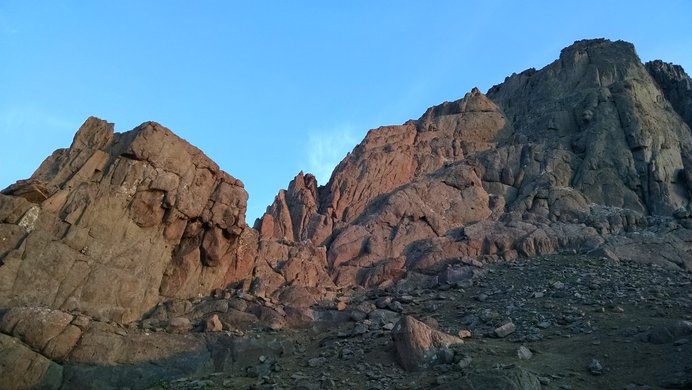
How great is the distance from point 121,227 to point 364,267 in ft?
49.8

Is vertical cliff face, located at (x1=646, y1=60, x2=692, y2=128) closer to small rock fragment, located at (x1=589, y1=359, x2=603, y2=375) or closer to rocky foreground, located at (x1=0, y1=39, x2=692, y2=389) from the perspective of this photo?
rocky foreground, located at (x1=0, y1=39, x2=692, y2=389)

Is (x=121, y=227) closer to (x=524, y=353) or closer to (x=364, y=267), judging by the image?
(x=364, y=267)

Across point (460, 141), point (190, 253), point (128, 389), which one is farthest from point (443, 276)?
point (460, 141)

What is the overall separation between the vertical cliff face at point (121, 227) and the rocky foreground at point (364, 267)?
87mm

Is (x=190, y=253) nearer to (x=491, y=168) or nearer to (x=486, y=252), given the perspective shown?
(x=486, y=252)

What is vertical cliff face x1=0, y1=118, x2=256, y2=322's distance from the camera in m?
23.3

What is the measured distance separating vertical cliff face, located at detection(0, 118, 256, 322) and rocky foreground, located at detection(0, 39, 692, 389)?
0.09 m

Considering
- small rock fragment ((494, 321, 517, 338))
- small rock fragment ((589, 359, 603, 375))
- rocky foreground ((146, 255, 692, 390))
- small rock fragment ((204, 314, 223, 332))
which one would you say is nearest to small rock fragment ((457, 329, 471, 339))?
rocky foreground ((146, 255, 692, 390))

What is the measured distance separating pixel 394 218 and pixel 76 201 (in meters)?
20.7

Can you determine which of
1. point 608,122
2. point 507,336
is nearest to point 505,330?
point 507,336

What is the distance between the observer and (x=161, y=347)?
2219 cm

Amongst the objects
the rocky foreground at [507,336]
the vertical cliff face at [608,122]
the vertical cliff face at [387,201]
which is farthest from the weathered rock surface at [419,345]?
the vertical cliff face at [608,122]

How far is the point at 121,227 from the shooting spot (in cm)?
2630

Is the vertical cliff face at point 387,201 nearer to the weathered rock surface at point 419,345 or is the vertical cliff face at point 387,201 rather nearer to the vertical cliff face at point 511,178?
the vertical cliff face at point 511,178
